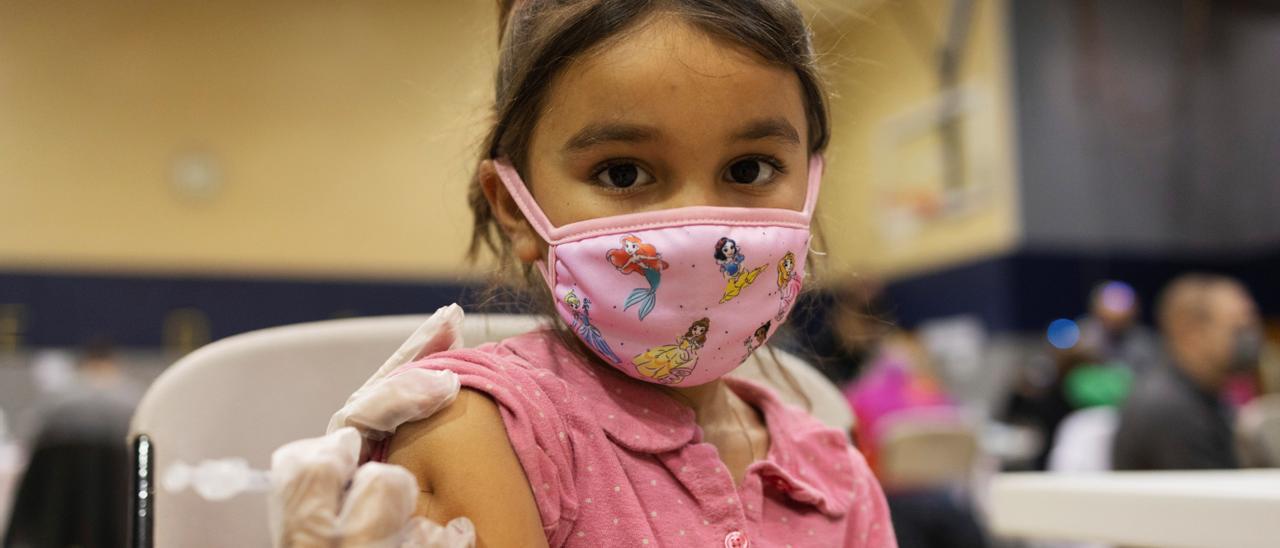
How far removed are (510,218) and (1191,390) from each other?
10.1ft

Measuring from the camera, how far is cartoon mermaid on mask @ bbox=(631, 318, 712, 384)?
85 centimetres

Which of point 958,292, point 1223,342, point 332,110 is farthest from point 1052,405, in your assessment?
point 332,110

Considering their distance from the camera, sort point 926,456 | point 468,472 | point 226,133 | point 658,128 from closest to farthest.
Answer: point 468,472 → point 658,128 → point 926,456 → point 226,133

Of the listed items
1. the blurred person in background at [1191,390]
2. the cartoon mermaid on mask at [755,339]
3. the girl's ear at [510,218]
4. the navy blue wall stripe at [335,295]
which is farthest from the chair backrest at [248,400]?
the navy blue wall stripe at [335,295]

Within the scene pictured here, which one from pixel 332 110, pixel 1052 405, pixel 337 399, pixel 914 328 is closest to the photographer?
pixel 337 399

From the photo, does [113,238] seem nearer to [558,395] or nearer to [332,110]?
[332,110]

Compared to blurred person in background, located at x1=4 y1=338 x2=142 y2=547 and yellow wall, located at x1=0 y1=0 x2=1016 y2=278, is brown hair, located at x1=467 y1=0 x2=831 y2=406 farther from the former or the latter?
yellow wall, located at x1=0 y1=0 x2=1016 y2=278

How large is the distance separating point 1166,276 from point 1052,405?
198cm

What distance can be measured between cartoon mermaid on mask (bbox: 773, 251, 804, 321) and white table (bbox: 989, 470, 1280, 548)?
1.30 feet

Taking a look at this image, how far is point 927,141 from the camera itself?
7633mm

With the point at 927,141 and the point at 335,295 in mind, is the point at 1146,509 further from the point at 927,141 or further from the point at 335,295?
the point at 927,141

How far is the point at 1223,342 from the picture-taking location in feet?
11.7

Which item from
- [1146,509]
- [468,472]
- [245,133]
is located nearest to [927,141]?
[245,133]

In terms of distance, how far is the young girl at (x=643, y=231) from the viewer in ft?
2.63
